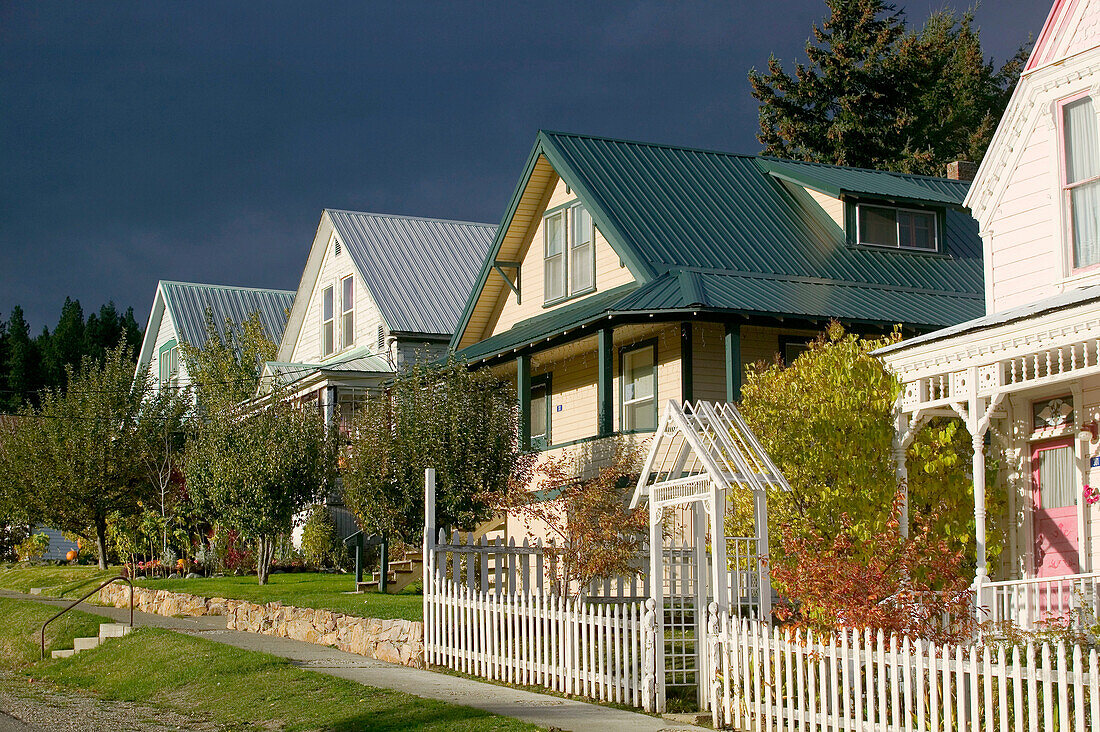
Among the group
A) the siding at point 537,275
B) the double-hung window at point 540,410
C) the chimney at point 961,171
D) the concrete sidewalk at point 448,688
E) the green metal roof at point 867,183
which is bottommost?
the concrete sidewalk at point 448,688

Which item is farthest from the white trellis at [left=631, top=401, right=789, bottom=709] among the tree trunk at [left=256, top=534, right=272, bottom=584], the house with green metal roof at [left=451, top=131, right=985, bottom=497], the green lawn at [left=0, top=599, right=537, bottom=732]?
the tree trunk at [left=256, top=534, right=272, bottom=584]

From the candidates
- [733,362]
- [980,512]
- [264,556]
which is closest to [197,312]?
[264,556]

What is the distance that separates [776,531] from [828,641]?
5.79m

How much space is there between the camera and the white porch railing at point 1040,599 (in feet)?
44.2

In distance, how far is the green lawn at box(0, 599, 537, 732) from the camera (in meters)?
12.6

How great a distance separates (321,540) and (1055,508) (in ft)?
62.3

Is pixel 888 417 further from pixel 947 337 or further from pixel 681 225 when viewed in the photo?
pixel 681 225

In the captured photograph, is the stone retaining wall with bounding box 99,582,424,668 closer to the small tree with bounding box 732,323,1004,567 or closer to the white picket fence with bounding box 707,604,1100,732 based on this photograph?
the small tree with bounding box 732,323,1004,567

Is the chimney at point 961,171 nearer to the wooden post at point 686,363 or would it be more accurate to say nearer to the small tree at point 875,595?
the wooden post at point 686,363

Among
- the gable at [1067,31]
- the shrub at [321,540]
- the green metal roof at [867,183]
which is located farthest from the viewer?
the shrub at [321,540]

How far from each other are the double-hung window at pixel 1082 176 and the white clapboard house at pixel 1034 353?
16 mm

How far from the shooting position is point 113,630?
21562 millimetres

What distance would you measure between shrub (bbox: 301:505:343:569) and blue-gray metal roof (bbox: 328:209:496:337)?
5.09 meters

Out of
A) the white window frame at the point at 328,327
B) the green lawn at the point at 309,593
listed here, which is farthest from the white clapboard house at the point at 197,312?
the green lawn at the point at 309,593
